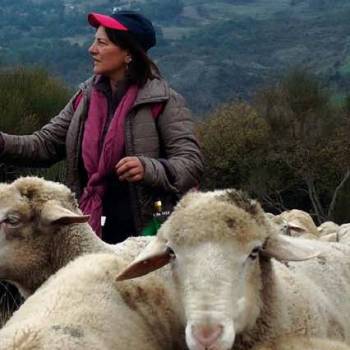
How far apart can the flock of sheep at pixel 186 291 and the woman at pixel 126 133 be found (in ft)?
2.29

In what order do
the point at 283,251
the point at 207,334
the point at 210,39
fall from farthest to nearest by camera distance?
the point at 210,39
the point at 283,251
the point at 207,334

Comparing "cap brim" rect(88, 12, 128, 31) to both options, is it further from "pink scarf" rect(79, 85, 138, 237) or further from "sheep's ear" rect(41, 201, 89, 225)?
"sheep's ear" rect(41, 201, 89, 225)

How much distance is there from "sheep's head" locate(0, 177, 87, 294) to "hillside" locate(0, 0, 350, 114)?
221 ft

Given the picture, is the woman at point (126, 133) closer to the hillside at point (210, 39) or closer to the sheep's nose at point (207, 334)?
the sheep's nose at point (207, 334)

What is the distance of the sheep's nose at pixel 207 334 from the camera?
378cm

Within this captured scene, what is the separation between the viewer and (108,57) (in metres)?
5.99

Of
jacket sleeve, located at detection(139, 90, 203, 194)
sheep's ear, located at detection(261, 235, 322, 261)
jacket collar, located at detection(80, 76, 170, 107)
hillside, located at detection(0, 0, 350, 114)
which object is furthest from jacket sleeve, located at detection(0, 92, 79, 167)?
hillside, located at detection(0, 0, 350, 114)

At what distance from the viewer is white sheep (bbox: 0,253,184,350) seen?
375 centimetres

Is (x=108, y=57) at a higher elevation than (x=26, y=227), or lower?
higher

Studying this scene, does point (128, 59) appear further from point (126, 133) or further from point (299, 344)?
point (299, 344)

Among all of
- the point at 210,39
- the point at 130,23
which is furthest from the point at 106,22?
the point at 210,39

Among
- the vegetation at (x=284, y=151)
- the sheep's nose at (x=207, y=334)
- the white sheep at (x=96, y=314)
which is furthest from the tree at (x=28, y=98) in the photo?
the sheep's nose at (x=207, y=334)

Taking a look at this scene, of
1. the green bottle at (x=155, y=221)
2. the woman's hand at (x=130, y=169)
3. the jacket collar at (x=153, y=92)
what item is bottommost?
the green bottle at (x=155, y=221)

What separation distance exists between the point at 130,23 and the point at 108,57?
25 cm
